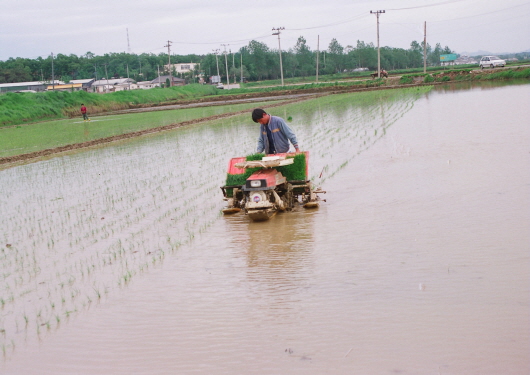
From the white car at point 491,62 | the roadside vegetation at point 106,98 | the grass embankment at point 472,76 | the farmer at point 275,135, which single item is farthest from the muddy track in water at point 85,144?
the white car at point 491,62

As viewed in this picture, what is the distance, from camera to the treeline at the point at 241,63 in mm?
94875

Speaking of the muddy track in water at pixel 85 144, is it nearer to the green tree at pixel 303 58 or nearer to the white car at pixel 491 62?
the white car at pixel 491 62

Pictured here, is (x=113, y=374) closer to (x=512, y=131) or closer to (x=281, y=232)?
(x=281, y=232)

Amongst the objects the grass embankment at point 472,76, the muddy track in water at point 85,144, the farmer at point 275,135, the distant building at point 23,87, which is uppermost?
the distant building at point 23,87

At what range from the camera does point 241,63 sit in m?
87.8

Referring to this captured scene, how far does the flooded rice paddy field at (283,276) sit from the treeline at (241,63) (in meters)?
78.4

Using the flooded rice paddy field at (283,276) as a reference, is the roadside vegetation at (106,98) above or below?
above

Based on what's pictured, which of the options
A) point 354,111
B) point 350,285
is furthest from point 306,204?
point 354,111

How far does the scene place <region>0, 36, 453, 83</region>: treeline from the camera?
94.9 m

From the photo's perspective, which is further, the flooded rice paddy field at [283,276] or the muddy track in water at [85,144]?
the muddy track in water at [85,144]

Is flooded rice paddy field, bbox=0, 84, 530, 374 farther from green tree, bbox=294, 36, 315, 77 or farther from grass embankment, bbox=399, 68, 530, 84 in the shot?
green tree, bbox=294, 36, 315, 77

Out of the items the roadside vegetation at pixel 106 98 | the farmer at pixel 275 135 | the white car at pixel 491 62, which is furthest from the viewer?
the white car at pixel 491 62

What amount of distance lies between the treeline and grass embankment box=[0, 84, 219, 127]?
3604 cm

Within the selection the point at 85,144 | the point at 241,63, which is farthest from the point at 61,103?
the point at 241,63
